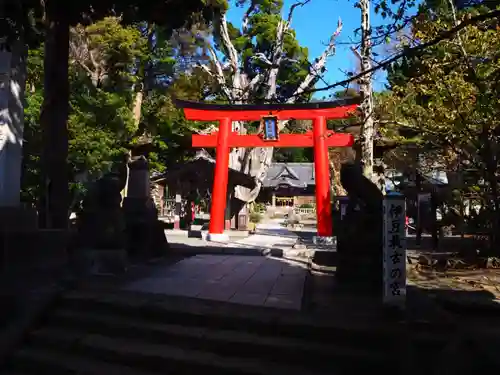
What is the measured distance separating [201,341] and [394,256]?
6.61 feet

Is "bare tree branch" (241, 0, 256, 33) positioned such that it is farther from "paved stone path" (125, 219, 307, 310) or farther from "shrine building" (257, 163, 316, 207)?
"paved stone path" (125, 219, 307, 310)

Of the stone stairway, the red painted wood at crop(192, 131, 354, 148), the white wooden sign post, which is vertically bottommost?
the stone stairway

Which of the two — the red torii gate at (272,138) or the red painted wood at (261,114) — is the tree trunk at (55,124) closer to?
the red torii gate at (272,138)

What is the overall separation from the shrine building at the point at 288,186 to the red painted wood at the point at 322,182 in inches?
996

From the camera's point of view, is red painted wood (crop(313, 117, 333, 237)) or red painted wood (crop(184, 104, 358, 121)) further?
red painted wood (crop(184, 104, 358, 121))

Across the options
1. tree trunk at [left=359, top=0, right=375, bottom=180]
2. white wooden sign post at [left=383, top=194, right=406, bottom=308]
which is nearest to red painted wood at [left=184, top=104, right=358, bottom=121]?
tree trunk at [left=359, top=0, right=375, bottom=180]

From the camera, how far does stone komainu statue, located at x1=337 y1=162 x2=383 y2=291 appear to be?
6.72 meters

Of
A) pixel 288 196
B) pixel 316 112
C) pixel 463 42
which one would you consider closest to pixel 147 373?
pixel 463 42

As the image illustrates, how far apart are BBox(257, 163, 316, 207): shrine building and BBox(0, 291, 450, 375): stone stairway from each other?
3843cm

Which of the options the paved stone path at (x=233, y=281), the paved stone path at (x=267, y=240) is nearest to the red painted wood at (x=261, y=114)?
the paved stone path at (x=267, y=240)

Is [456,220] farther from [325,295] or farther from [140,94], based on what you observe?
[140,94]

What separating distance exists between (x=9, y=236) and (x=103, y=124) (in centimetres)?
1254

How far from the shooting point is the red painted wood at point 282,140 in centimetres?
1847

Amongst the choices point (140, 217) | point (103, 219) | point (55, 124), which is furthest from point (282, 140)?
point (103, 219)
